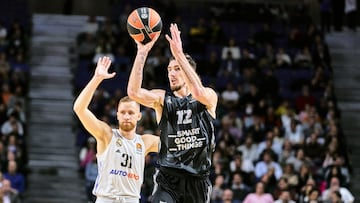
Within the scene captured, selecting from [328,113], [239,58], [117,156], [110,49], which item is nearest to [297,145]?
[328,113]

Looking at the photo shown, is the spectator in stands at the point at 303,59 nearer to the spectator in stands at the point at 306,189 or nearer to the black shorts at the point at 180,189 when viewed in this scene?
the spectator in stands at the point at 306,189

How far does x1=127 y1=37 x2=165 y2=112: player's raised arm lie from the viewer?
813 centimetres

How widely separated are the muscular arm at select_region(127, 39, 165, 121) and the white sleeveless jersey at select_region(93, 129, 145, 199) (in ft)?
1.80

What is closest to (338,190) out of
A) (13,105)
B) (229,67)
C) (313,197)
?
(313,197)

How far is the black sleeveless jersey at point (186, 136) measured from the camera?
8.33 meters

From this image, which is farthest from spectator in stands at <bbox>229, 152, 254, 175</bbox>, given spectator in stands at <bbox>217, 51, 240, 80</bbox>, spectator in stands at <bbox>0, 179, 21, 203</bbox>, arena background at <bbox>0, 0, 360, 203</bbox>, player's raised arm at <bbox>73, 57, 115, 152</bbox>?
player's raised arm at <bbox>73, 57, 115, 152</bbox>

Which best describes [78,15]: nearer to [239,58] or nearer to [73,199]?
[239,58]

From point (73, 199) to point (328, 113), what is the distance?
20.8 ft

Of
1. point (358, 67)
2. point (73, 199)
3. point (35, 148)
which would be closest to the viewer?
point (73, 199)

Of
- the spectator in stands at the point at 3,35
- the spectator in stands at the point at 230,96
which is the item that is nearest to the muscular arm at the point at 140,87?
the spectator in stands at the point at 230,96

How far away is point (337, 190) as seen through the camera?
16125mm

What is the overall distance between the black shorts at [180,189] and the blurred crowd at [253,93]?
7.21 m

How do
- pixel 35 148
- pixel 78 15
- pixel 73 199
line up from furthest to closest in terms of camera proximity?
pixel 78 15
pixel 35 148
pixel 73 199

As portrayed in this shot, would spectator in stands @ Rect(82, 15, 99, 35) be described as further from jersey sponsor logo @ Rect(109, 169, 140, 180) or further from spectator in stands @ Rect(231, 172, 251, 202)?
jersey sponsor logo @ Rect(109, 169, 140, 180)
